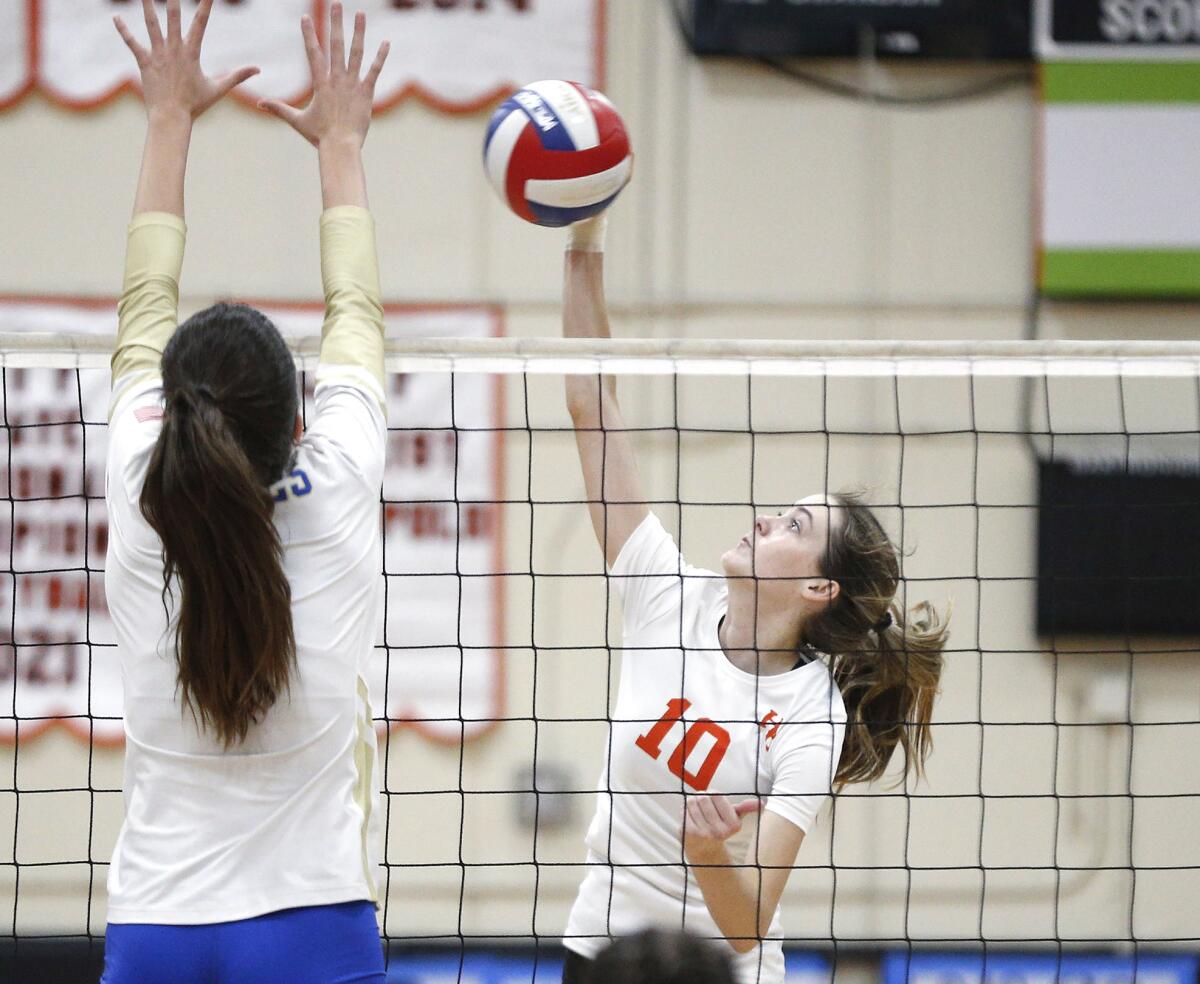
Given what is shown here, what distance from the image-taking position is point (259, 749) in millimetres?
1737

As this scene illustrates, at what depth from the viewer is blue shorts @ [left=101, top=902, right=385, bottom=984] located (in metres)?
1.70

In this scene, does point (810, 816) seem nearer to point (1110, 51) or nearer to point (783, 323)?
point (783, 323)

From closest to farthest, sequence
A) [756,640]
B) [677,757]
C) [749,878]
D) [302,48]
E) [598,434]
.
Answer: [749,878]
[677,757]
[756,640]
[598,434]
[302,48]

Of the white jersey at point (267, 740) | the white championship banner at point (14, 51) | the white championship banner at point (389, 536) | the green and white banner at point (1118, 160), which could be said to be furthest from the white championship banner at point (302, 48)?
the white jersey at point (267, 740)

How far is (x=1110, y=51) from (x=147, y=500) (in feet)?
15.1

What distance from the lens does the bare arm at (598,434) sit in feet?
8.82

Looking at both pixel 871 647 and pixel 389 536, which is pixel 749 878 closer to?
pixel 871 647

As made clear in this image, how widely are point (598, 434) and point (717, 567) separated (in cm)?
255

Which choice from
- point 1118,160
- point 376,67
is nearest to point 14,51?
point 376,67

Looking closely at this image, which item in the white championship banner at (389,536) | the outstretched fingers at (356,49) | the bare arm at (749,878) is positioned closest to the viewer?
the outstretched fingers at (356,49)

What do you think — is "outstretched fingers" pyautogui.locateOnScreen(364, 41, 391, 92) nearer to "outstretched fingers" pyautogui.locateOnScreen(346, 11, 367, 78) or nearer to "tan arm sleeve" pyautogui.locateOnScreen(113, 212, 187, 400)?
"outstretched fingers" pyautogui.locateOnScreen(346, 11, 367, 78)

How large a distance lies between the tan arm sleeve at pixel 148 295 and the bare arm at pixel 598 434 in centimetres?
88

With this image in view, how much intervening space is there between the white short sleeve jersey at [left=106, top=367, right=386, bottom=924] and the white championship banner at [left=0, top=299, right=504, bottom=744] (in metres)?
3.41

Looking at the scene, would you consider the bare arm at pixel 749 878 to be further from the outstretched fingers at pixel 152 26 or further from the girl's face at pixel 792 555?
the outstretched fingers at pixel 152 26
